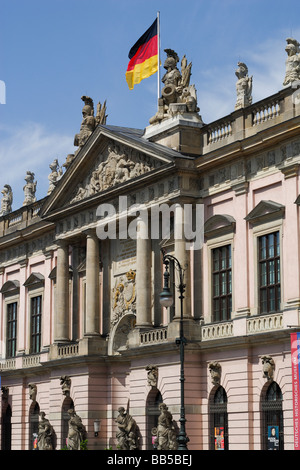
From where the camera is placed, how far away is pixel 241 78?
38906 mm

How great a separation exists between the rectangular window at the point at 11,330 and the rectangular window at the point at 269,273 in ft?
75.5

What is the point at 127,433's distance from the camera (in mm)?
41062

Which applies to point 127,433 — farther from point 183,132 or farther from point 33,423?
point 183,132

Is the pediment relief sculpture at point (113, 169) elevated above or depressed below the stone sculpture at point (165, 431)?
above

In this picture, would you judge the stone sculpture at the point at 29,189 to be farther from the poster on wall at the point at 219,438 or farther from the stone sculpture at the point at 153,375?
the poster on wall at the point at 219,438

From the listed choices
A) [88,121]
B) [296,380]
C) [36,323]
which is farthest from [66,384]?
[296,380]

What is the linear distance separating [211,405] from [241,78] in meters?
13.0

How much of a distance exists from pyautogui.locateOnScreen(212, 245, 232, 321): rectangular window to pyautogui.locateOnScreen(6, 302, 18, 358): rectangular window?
19.9 m

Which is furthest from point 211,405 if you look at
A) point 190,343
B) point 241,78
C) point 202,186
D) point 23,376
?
point 23,376

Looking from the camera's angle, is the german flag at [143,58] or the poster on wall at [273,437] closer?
the poster on wall at [273,437]

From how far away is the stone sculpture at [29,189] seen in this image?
2275 inches

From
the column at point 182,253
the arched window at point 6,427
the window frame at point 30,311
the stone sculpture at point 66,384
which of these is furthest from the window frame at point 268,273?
the arched window at point 6,427

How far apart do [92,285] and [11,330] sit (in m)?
12.5

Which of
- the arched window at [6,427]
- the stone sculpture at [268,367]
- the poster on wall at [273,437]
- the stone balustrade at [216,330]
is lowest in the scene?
the poster on wall at [273,437]
